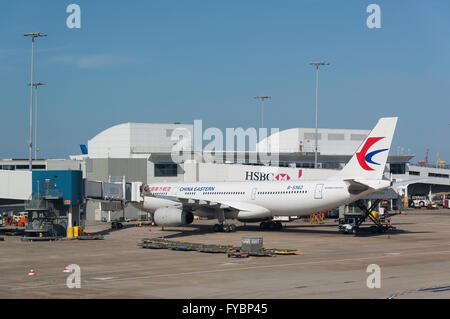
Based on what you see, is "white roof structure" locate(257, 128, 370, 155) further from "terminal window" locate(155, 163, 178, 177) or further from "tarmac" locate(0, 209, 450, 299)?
"tarmac" locate(0, 209, 450, 299)

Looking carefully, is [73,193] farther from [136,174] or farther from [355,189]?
[136,174]

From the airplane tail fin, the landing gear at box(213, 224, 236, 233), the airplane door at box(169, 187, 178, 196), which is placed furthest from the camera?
the airplane door at box(169, 187, 178, 196)

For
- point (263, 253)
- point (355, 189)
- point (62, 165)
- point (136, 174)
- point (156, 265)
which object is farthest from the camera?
point (62, 165)

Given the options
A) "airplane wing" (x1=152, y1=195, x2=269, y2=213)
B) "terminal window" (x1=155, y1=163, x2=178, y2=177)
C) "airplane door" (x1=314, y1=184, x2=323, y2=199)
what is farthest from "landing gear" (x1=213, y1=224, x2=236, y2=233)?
"terminal window" (x1=155, y1=163, x2=178, y2=177)

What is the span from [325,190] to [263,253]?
1581 centimetres

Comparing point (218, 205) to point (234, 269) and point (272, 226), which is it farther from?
point (234, 269)

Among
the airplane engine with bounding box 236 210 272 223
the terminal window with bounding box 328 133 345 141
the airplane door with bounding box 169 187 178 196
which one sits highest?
the terminal window with bounding box 328 133 345 141

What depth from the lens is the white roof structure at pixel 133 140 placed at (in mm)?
95500

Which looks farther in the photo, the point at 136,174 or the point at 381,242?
the point at 136,174

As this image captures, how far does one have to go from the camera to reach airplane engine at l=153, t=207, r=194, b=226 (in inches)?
2133

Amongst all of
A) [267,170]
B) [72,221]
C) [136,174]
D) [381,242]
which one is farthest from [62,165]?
[381,242]

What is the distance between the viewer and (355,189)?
4869 centimetres

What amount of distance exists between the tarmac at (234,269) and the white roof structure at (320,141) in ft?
251

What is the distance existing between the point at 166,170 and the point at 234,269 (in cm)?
5243
